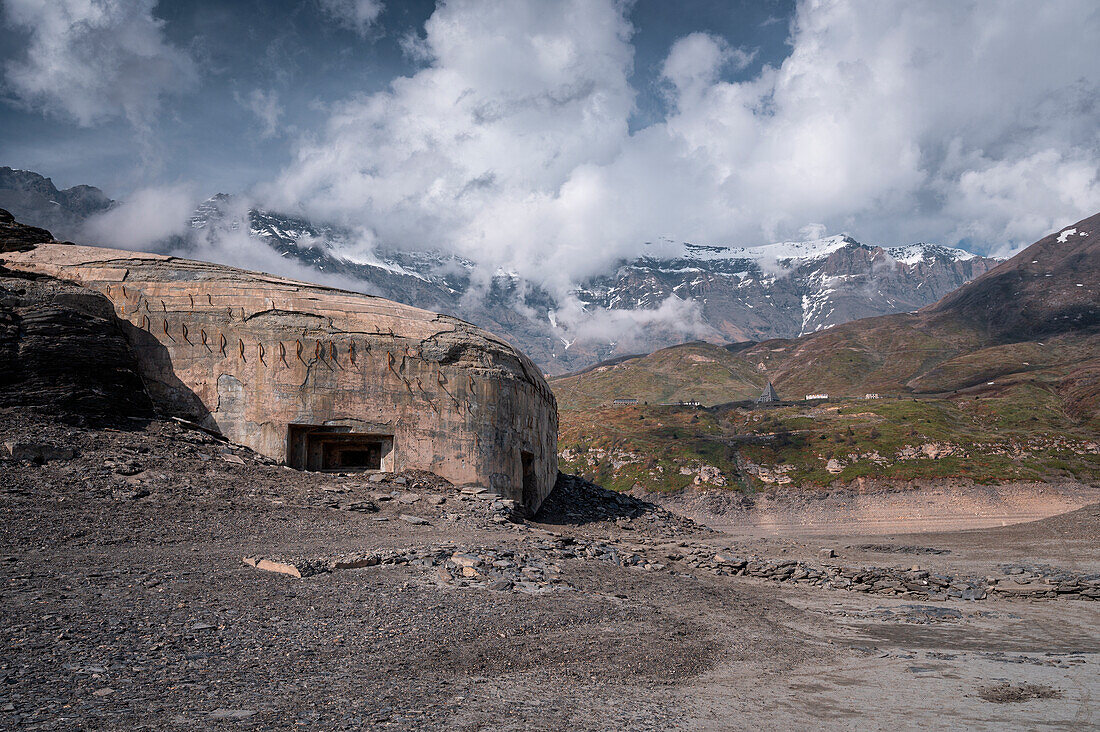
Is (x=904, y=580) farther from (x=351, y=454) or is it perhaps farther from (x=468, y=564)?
(x=351, y=454)

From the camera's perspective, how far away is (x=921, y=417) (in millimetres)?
68375

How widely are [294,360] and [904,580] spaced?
19.0 meters

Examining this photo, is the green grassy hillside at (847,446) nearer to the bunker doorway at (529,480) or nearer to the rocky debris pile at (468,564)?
the bunker doorway at (529,480)

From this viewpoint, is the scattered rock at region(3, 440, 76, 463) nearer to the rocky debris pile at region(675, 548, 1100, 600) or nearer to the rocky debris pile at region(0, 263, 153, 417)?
the rocky debris pile at region(0, 263, 153, 417)

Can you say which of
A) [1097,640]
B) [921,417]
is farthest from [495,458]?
[921,417]

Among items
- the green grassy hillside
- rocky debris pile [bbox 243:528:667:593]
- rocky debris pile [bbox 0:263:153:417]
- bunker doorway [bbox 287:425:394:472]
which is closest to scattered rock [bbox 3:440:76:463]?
rocky debris pile [bbox 0:263:153:417]

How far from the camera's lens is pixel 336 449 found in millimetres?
21062

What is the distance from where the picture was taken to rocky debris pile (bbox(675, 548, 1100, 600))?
17391 millimetres

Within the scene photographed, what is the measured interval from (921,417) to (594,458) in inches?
1367

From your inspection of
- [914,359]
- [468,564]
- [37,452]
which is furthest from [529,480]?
[914,359]

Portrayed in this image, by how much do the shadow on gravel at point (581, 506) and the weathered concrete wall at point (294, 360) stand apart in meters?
5.12

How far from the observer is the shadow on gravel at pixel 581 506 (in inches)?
1037

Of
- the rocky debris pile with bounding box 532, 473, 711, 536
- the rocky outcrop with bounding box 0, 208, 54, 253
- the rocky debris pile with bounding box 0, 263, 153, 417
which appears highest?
the rocky outcrop with bounding box 0, 208, 54, 253

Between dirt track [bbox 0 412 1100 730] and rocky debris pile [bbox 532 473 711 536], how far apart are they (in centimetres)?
835
